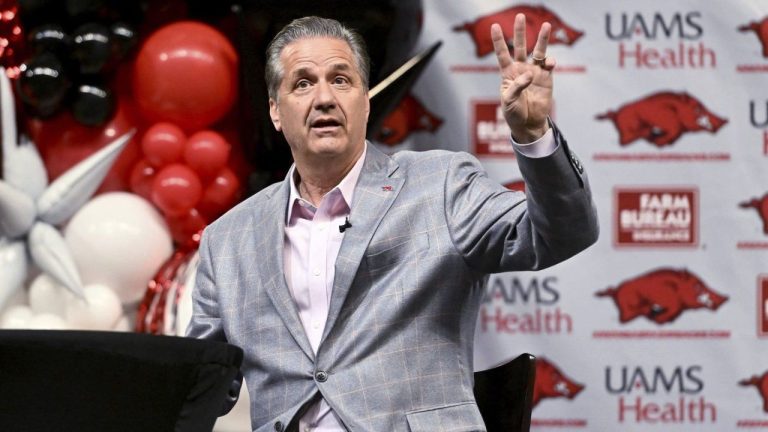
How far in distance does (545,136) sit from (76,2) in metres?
2.28

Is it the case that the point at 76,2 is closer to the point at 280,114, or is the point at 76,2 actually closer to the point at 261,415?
the point at 280,114

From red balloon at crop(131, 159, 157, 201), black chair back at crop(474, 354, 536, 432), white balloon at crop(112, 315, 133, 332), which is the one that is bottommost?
black chair back at crop(474, 354, 536, 432)

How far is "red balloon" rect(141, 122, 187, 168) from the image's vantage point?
3.68 meters

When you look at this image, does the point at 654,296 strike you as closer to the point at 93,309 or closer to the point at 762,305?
the point at 762,305

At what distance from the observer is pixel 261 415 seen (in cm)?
225

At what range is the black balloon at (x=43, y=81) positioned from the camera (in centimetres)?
362

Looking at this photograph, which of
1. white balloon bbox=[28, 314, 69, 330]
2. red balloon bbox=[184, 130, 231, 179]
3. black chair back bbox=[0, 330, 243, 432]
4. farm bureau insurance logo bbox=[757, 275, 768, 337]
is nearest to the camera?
black chair back bbox=[0, 330, 243, 432]

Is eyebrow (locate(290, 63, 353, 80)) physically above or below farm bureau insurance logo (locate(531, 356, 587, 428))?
above

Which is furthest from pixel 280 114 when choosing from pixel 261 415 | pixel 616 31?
pixel 616 31

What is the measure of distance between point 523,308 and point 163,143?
1410 mm

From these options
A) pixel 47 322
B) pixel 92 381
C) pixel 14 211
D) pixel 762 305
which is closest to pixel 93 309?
pixel 47 322

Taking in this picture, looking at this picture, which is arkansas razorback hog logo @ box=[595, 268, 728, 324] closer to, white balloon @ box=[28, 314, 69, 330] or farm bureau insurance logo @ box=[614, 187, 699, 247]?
farm bureau insurance logo @ box=[614, 187, 699, 247]

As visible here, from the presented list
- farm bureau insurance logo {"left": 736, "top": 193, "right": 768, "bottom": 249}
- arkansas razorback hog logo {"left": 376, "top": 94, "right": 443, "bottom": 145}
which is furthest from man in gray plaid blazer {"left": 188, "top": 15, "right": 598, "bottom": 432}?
farm bureau insurance logo {"left": 736, "top": 193, "right": 768, "bottom": 249}

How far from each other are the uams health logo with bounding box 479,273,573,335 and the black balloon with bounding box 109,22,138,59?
1.51 m
